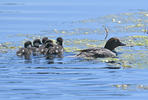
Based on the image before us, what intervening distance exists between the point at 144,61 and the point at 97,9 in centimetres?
1326

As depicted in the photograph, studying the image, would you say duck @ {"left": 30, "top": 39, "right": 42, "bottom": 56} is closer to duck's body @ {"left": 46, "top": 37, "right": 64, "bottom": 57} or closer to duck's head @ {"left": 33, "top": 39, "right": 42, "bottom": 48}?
duck's head @ {"left": 33, "top": 39, "right": 42, "bottom": 48}

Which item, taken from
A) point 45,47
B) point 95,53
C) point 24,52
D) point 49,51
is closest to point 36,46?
point 45,47

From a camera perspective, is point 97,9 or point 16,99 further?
point 97,9

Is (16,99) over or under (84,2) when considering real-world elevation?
under

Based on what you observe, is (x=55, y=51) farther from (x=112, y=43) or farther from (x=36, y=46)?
(x=112, y=43)

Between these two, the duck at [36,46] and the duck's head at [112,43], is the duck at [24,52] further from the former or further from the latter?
the duck's head at [112,43]

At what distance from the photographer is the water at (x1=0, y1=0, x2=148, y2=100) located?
12.8m

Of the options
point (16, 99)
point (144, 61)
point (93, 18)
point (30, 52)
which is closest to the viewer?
point (16, 99)

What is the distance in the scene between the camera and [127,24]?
2498 centimetres

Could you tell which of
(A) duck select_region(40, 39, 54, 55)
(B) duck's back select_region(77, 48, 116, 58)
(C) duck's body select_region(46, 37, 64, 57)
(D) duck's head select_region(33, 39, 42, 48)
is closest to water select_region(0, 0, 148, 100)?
(C) duck's body select_region(46, 37, 64, 57)

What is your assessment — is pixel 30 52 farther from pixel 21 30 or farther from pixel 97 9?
pixel 97 9

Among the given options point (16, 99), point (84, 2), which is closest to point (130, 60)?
point (16, 99)

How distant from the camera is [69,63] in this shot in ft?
54.5

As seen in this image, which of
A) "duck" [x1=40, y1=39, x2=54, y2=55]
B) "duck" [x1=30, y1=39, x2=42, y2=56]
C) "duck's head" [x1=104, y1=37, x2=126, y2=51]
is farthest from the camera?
"duck's head" [x1=104, y1=37, x2=126, y2=51]
